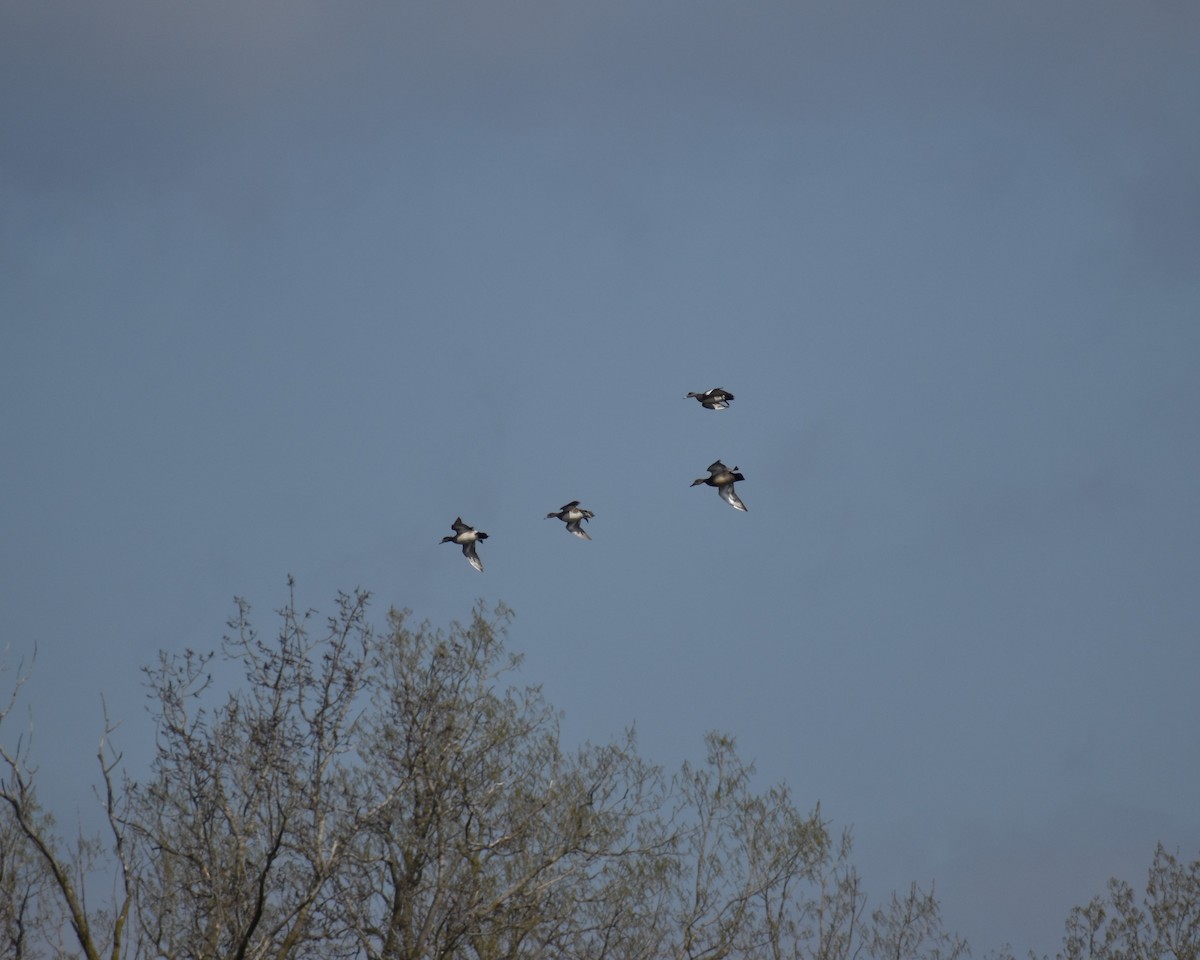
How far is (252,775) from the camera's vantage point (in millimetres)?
16297

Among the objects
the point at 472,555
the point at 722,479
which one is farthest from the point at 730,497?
the point at 472,555

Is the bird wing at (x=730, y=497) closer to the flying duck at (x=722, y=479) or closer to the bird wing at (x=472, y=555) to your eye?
the flying duck at (x=722, y=479)

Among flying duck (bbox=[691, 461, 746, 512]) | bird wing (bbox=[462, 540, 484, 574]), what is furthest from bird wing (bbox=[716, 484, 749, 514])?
bird wing (bbox=[462, 540, 484, 574])

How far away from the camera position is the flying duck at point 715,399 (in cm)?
2420

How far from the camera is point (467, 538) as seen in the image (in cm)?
2512

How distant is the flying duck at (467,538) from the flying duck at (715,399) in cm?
426

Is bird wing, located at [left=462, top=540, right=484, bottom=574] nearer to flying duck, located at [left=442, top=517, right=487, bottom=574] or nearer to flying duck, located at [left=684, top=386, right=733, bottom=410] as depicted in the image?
flying duck, located at [left=442, top=517, right=487, bottom=574]

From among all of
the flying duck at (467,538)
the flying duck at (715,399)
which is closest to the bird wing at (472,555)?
the flying duck at (467,538)

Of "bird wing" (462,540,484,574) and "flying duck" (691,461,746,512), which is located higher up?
"flying duck" (691,461,746,512)

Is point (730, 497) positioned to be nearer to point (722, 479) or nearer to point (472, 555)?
point (722, 479)

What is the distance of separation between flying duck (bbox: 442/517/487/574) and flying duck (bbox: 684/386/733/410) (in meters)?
4.26

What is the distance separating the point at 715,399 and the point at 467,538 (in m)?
4.81

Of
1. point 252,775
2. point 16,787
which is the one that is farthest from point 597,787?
point 16,787

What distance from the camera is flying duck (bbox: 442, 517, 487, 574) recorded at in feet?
81.6
